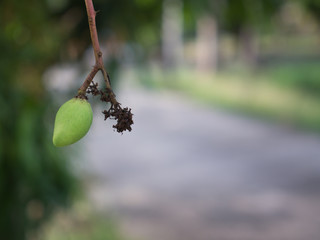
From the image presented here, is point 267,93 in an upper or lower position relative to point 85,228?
upper

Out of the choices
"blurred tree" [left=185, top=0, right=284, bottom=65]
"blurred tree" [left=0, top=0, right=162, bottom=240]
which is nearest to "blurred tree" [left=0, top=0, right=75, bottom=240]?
"blurred tree" [left=0, top=0, right=162, bottom=240]

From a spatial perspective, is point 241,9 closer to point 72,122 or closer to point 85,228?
point 72,122

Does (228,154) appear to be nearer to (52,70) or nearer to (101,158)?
(101,158)

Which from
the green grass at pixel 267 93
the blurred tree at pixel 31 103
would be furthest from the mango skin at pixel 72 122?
the green grass at pixel 267 93

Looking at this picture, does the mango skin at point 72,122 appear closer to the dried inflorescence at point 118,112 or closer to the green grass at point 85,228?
the dried inflorescence at point 118,112

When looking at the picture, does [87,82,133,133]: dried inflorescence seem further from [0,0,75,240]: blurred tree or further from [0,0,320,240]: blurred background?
[0,0,75,240]: blurred tree

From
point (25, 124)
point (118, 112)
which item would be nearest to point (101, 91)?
point (118, 112)
